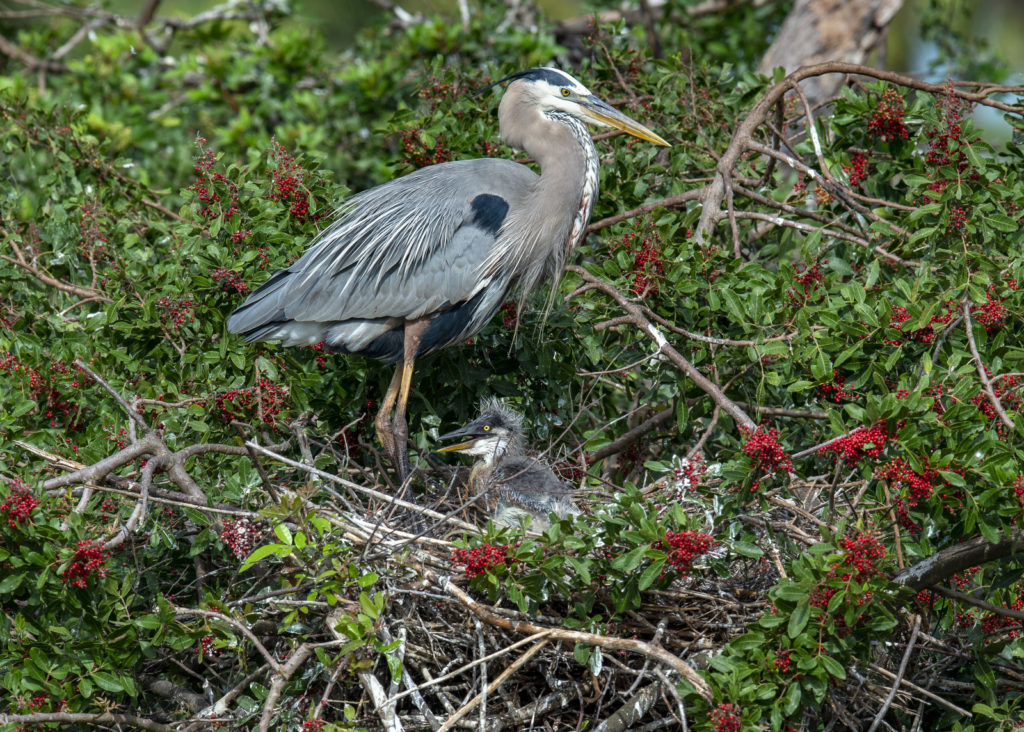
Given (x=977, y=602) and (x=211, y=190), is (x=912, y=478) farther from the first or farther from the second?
(x=211, y=190)

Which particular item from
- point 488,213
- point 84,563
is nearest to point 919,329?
point 488,213

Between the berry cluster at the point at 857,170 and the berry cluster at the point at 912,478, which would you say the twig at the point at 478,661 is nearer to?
the berry cluster at the point at 912,478

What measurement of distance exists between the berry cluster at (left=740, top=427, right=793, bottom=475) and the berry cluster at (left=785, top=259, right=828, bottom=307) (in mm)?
784

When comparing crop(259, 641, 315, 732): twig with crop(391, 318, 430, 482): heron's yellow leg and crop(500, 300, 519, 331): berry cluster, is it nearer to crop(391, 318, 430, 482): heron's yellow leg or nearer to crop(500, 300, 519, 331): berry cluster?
crop(391, 318, 430, 482): heron's yellow leg

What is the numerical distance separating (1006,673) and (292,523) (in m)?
2.36

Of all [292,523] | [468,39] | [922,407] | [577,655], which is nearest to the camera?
[922,407]

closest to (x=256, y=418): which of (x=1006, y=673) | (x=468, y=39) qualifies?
(x=1006, y=673)

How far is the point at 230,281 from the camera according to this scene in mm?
4465

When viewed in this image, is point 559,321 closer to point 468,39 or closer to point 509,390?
point 509,390

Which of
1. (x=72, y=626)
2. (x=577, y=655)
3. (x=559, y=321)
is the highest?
(x=559, y=321)

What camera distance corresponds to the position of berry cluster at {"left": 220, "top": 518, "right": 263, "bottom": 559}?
3.47 m

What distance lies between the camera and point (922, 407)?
10.2 ft

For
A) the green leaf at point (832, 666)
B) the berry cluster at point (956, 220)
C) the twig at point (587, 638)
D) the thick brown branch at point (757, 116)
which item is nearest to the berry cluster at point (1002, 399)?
the berry cluster at point (956, 220)

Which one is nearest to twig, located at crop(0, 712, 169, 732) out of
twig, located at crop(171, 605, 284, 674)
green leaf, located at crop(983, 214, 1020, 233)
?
twig, located at crop(171, 605, 284, 674)
